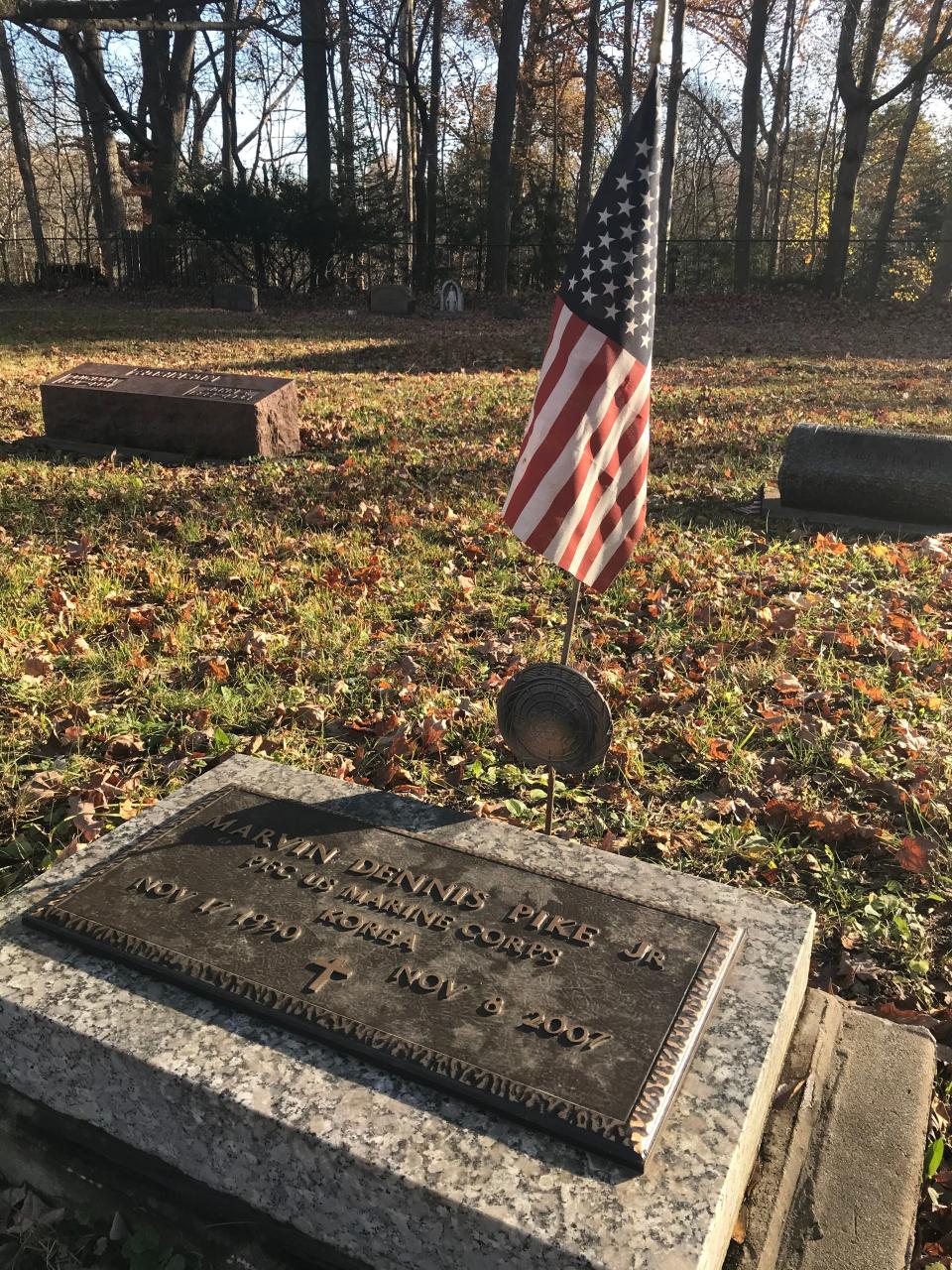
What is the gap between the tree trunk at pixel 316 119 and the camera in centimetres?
2405

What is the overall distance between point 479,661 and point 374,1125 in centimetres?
290

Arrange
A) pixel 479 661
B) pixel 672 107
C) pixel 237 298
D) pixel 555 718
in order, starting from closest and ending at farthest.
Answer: pixel 555 718 → pixel 479 661 → pixel 237 298 → pixel 672 107

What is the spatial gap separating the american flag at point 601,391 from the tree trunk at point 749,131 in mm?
23138

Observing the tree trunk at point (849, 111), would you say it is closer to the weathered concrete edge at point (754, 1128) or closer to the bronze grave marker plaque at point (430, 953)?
the weathered concrete edge at point (754, 1128)

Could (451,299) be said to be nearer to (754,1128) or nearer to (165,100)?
(165,100)

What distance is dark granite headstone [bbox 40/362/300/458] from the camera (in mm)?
7961

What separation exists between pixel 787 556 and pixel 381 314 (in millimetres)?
17122

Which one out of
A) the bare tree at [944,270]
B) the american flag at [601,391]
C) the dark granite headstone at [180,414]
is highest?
the bare tree at [944,270]

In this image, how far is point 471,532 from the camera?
6285 millimetres

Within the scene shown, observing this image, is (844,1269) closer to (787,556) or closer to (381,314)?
(787,556)

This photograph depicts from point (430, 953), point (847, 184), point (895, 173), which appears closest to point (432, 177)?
point (847, 184)

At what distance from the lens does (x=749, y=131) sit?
76.4 feet

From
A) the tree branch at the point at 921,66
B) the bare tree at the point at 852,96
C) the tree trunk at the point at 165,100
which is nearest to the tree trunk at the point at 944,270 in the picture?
the bare tree at the point at 852,96

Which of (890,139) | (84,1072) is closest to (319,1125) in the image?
(84,1072)
